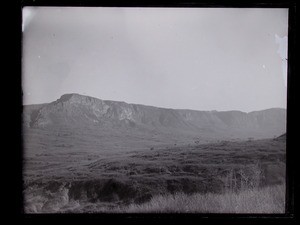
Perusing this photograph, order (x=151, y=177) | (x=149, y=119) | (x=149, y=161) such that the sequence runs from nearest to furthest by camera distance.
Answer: (x=151, y=177)
(x=149, y=161)
(x=149, y=119)

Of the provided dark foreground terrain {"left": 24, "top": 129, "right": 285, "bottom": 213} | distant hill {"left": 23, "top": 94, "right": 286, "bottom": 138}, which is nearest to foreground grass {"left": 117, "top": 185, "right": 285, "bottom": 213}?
dark foreground terrain {"left": 24, "top": 129, "right": 285, "bottom": 213}

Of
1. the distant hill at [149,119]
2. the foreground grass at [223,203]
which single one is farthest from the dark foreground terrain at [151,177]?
the distant hill at [149,119]

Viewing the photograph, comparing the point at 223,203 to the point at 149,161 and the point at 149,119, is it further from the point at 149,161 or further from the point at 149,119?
the point at 149,119

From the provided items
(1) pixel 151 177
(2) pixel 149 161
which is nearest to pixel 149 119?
(2) pixel 149 161

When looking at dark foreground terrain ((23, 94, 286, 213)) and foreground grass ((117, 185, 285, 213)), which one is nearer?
foreground grass ((117, 185, 285, 213))

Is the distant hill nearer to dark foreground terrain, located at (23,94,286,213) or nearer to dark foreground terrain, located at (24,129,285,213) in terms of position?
dark foreground terrain, located at (23,94,286,213)

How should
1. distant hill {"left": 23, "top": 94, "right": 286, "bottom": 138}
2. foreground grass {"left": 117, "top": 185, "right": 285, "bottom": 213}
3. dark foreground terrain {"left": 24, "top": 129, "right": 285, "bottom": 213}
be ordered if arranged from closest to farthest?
foreground grass {"left": 117, "top": 185, "right": 285, "bottom": 213}
dark foreground terrain {"left": 24, "top": 129, "right": 285, "bottom": 213}
distant hill {"left": 23, "top": 94, "right": 286, "bottom": 138}
